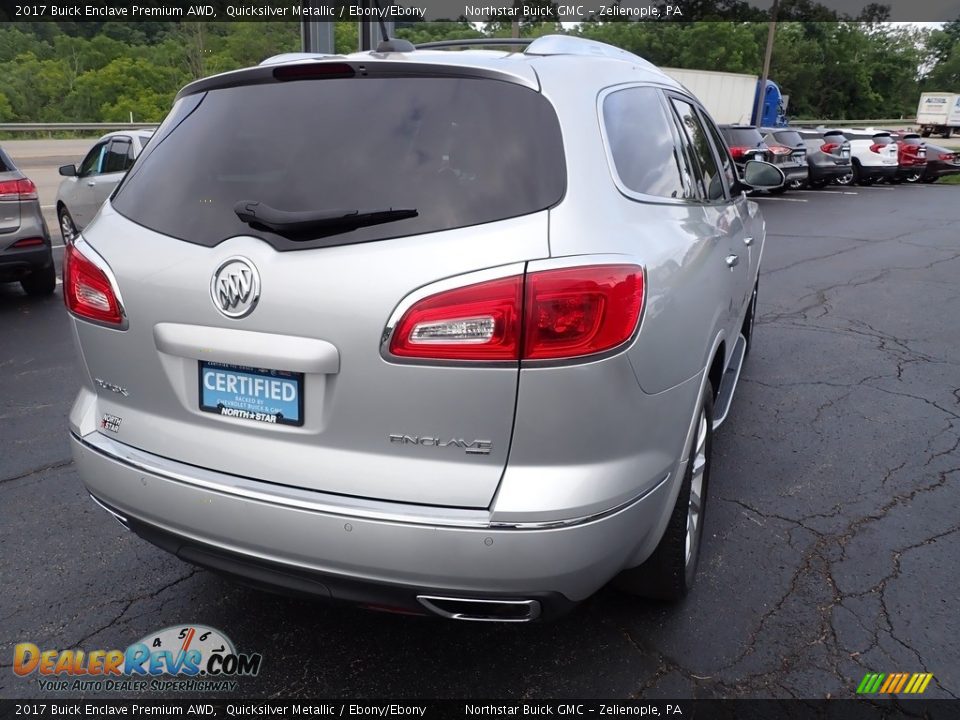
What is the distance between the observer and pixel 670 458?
2166mm

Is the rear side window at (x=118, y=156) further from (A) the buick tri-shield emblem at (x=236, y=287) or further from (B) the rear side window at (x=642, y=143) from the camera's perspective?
(A) the buick tri-shield emblem at (x=236, y=287)

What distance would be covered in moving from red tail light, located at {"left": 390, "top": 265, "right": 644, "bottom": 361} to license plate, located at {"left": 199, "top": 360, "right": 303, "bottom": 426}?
1.04ft

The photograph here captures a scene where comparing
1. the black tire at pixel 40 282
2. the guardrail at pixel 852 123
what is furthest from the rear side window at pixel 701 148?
the guardrail at pixel 852 123

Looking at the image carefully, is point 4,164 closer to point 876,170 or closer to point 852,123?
point 876,170

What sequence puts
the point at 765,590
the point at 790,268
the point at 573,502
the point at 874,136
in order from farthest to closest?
the point at 874,136, the point at 790,268, the point at 765,590, the point at 573,502

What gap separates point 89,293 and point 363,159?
37.2 inches

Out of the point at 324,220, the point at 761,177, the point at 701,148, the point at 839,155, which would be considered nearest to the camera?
the point at 324,220

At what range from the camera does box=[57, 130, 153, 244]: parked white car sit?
887cm

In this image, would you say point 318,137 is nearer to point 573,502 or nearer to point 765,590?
point 573,502

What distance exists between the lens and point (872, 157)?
74.0ft

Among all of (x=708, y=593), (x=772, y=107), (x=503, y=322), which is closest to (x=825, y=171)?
(x=772, y=107)

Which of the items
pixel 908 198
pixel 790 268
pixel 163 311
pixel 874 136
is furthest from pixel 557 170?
pixel 874 136

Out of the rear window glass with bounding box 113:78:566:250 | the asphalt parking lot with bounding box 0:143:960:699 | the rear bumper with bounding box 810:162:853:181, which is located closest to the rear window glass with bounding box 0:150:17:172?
the asphalt parking lot with bounding box 0:143:960:699

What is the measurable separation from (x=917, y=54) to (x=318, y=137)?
327 feet
